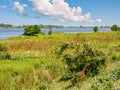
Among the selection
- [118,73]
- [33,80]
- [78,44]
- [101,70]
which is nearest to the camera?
[118,73]

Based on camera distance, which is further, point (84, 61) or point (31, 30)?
point (31, 30)

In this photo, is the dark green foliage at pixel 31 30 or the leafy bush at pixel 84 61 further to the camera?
the dark green foliage at pixel 31 30

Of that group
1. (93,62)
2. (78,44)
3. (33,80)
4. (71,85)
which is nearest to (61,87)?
(71,85)

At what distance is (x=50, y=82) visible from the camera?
15414mm

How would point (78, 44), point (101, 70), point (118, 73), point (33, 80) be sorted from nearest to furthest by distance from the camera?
point (118, 73), point (33, 80), point (101, 70), point (78, 44)

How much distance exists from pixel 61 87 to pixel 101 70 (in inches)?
103

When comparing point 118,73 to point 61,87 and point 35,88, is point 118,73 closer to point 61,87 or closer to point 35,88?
point 61,87

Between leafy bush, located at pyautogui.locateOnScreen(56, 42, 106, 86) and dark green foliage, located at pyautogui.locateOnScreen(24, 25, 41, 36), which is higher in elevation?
leafy bush, located at pyautogui.locateOnScreen(56, 42, 106, 86)

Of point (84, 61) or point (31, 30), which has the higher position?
point (84, 61)

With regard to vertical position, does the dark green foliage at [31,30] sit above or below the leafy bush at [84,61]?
below

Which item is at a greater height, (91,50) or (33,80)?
(91,50)

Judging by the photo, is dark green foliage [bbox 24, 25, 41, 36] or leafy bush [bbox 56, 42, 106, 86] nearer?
leafy bush [bbox 56, 42, 106, 86]

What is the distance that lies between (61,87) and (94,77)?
5.78 feet

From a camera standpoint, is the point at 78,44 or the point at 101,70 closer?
the point at 101,70
